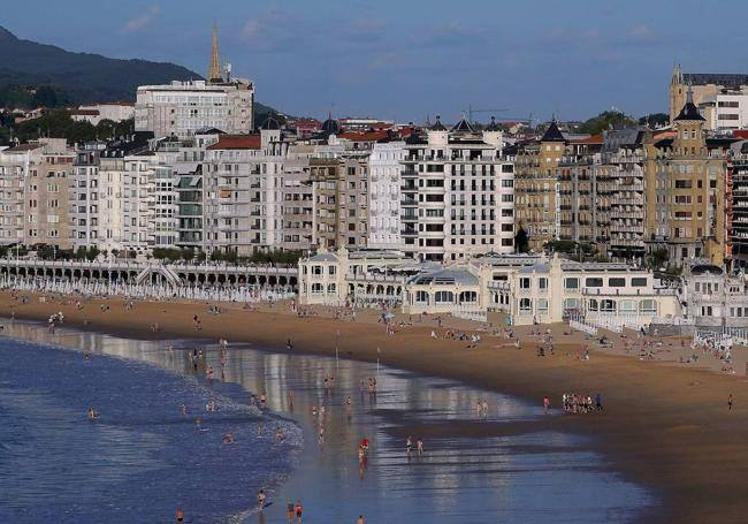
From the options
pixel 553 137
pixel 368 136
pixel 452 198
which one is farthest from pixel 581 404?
pixel 368 136

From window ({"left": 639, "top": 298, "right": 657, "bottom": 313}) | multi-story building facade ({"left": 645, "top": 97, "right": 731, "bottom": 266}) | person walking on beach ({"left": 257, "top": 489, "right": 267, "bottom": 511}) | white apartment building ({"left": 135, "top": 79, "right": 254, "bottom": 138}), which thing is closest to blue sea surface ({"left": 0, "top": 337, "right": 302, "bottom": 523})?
person walking on beach ({"left": 257, "top": 489, "right": 267, "bottom": 511})

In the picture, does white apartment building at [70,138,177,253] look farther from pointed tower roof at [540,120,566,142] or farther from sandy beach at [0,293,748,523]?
sandy beach at [0,293,748,523]

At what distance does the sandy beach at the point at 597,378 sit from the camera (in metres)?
54.5

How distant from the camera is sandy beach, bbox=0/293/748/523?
54.5 metres

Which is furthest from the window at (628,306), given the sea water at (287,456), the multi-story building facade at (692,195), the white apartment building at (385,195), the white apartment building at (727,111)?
the white apartment building at (727,111)

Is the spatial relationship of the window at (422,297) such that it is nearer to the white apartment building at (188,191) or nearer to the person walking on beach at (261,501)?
the white apartment building at (188,191)

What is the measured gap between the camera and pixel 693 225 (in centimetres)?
12000

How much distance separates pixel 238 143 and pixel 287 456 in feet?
279

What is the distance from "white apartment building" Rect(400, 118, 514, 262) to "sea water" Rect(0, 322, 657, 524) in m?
41.3

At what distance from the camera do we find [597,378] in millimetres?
74812

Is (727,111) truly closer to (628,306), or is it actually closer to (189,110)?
(628,306)

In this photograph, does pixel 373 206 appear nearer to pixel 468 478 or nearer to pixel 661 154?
pixel 661 154

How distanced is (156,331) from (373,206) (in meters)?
28.0

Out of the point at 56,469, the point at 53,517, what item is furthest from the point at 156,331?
the point at 53,517
